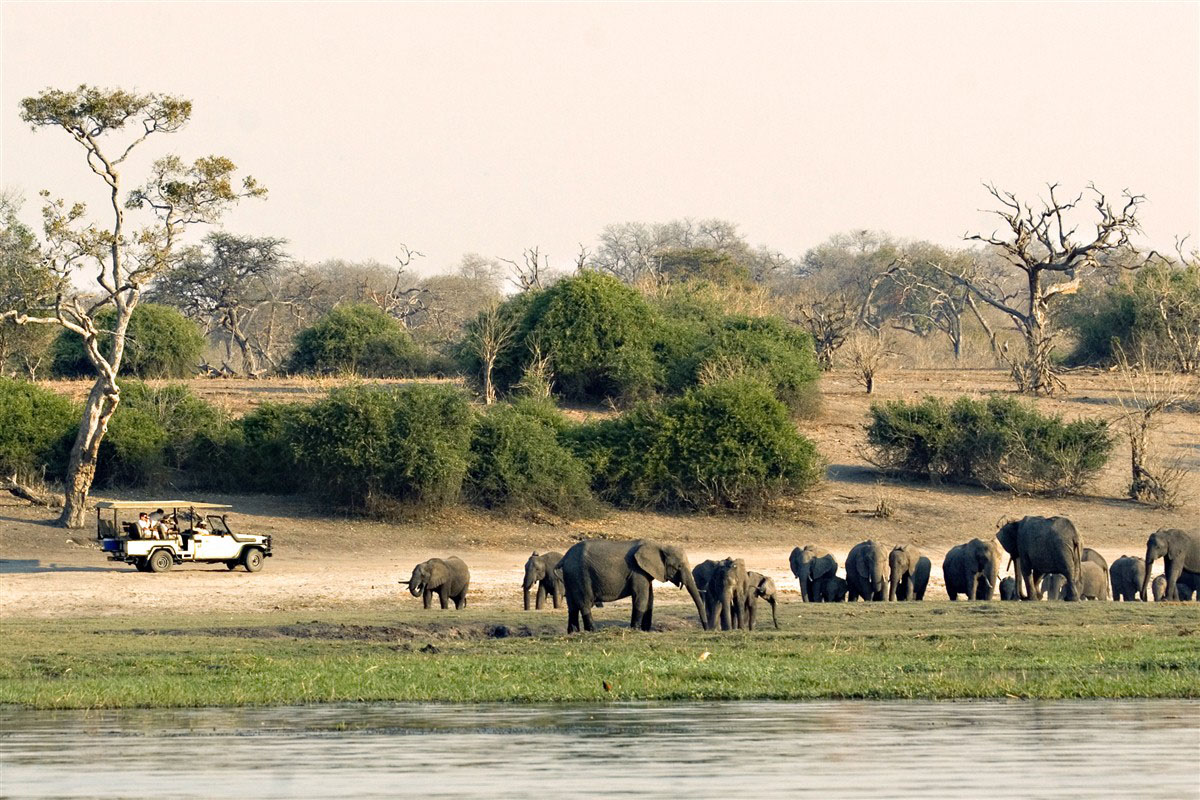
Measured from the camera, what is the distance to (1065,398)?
4597 centimetres

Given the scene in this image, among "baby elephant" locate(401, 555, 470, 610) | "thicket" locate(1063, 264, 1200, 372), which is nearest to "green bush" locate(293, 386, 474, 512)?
"baby elephant" locate(401, 555, 470, 610)

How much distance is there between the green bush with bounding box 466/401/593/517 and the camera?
1364 inches

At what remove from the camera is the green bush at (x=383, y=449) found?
33781mm

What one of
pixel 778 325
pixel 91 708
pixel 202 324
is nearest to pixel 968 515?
pixel 778 325

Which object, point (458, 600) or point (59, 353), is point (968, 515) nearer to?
point (458, 600)

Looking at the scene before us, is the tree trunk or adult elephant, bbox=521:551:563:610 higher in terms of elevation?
the tree trunk

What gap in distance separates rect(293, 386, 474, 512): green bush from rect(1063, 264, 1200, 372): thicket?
833 inches

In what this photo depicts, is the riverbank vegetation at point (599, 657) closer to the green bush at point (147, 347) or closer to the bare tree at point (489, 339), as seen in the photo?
the bare tree at point (489, 339)

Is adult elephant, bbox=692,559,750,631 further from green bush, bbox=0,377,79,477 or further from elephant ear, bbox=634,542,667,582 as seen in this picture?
green bush, bbox=0,377,79,477

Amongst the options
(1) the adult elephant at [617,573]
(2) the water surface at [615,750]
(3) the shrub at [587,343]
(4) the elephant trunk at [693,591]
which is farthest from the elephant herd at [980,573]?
(3) the shrub at [587,343]

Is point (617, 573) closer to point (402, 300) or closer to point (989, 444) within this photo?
point (989, 444)

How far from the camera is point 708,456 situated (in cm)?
3562

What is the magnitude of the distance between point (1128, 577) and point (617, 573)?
9.65m

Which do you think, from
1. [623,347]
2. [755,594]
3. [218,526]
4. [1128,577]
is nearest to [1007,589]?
[1128,577]
